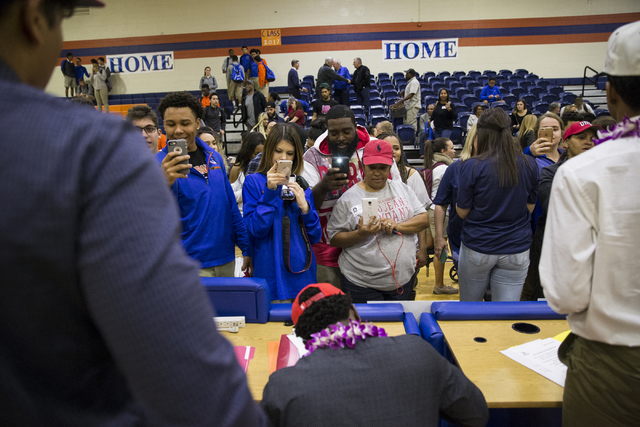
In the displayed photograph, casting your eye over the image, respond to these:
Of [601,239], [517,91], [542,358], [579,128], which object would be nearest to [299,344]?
[542,358]

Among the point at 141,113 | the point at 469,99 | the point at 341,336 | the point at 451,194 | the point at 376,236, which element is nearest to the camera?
the point at 341,336

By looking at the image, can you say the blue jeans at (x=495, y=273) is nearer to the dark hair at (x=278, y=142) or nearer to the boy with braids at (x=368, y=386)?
the dark hair at (x=278, y=142)

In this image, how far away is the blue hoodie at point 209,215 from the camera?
234 centimetres

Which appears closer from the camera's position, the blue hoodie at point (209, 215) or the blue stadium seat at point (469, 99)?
the blue hoodie at point (209, 215)

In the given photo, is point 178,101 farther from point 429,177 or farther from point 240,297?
point 429,177

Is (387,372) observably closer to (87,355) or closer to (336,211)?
(87,355)

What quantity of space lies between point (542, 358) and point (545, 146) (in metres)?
1.95

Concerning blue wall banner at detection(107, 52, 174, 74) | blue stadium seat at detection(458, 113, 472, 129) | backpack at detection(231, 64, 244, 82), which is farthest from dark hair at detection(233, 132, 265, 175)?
blue wall banner at detection(107, 52, 174, 74)

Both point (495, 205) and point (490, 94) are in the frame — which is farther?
point (490, 94)

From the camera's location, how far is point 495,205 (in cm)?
265

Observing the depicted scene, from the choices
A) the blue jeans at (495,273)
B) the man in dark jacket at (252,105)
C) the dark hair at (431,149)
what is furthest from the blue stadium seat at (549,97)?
the blue jeans at (495,273)

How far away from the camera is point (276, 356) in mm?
1738

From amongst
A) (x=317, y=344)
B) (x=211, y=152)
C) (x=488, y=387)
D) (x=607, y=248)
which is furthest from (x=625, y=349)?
(x=211, y=152)

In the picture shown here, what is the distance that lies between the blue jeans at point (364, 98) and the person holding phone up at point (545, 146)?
301 inches
